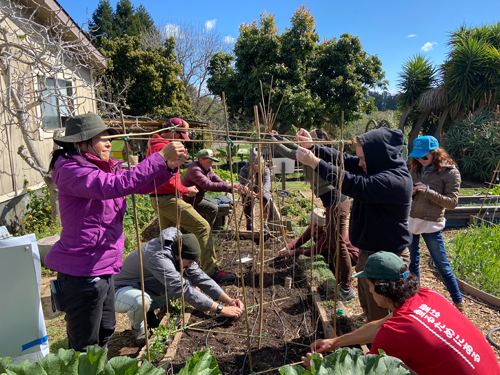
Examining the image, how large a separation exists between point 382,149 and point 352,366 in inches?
55.2

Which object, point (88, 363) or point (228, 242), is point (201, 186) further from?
point (88, 363)

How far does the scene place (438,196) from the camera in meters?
2.99

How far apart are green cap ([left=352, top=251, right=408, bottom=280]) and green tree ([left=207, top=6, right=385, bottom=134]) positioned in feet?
33.8

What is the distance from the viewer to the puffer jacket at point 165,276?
257cm

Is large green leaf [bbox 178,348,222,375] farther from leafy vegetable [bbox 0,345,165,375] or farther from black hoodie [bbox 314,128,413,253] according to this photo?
black hoodie [bbox 314,128,413,253]

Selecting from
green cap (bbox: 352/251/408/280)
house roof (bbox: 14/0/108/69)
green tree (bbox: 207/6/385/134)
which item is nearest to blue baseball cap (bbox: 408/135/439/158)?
green cap (bbox: 352/251/408/280)

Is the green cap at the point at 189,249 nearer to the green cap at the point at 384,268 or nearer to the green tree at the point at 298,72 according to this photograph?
the green cap at the point at 384,268

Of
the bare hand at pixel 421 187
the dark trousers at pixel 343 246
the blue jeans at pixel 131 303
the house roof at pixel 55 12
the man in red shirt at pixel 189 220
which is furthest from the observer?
the house roof at pixel 55 12

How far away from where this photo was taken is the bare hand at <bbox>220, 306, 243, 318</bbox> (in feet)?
8.63

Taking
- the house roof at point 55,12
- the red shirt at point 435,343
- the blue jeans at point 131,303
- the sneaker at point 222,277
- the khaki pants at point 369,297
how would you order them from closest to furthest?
the red shirt at point 435,343, the khaki pants at point 369,297, the blue jeans at point 131,303, the sneaker at point 222,277, the house roof at point 55,12

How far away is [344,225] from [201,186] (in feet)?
6.13

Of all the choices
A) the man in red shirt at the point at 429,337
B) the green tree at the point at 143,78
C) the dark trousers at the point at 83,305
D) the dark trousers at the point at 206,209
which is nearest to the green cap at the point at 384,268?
the man in red shirt at the point at 429,337

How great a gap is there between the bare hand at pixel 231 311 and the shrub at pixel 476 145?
9.56 m

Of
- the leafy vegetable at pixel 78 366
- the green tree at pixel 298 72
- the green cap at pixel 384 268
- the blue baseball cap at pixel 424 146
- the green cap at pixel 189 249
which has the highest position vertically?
the green tree at pixel 298 72
